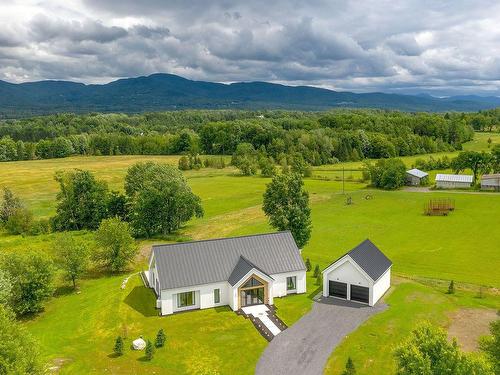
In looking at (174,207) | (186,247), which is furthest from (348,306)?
(174,207)

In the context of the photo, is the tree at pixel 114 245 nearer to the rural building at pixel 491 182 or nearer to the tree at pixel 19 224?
the tree at pixel 19 224

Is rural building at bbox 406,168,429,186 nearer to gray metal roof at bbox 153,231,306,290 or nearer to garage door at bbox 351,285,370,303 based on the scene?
gray metal roof at bbox 153,231,306,290

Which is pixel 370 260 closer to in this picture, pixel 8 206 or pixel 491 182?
pixel 491 182

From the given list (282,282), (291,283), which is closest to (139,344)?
(282,282)

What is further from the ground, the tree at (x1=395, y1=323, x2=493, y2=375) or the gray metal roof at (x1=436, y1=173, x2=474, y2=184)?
the tree at (x1=395, y1=323, x2=493, y2=375)

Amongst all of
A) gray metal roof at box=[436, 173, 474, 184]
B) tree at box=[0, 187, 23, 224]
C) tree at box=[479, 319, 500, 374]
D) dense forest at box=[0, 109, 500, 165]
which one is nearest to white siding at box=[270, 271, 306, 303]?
tree at box=[479, 319, 500, 374]

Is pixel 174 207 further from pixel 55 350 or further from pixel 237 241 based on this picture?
pixel 55 350
